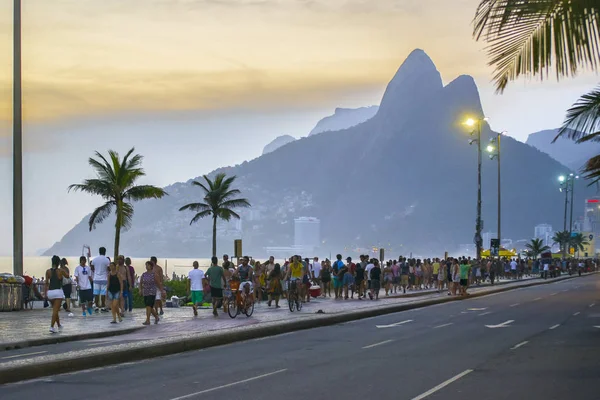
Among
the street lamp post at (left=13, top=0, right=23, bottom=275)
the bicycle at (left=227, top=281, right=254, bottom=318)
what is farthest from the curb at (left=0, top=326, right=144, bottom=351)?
the street lamp post at (left=13, top=0, right=23, bottom=275)

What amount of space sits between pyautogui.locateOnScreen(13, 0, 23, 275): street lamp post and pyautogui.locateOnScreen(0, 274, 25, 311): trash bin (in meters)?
0.53

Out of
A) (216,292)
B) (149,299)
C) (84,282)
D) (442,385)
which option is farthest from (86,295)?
(442,385)

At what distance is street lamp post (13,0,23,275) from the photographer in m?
30.0

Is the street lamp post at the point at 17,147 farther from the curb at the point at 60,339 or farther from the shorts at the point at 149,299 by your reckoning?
the curb at the point at 60,339

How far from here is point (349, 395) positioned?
1230 centimetres

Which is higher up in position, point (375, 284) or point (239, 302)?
point (239, 302)

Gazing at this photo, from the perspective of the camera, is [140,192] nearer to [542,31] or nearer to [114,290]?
[114,290]

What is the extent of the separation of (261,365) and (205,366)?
1019 millimetres

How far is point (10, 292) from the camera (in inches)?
1233

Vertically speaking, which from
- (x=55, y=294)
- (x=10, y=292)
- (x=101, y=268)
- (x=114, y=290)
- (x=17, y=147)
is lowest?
(x=10, y=292)

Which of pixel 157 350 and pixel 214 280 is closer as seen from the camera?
pixel 157 350

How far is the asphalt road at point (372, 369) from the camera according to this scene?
12.7 meters

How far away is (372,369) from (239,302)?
45.1 ft

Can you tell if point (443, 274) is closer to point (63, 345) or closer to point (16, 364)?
point (63, 345)
